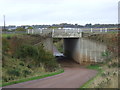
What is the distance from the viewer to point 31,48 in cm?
2445

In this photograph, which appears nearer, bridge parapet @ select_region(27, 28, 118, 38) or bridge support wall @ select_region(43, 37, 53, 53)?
bridge support wall @ select_region(43, 37, 53, 53)

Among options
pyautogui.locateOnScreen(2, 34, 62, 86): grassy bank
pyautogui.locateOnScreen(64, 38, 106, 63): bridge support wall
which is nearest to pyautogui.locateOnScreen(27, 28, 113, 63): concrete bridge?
pyautogui.locateOnScreen(64, 38, 106, 63): bridge support wall

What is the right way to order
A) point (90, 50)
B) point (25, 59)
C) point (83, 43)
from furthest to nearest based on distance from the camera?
point (83, 43), point (90, 50), point (25, 59)

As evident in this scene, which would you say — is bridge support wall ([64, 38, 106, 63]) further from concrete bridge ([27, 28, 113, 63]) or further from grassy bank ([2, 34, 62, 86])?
grassy bank ([2, 34, 62, 86])

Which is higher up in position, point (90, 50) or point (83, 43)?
point (83, 43)

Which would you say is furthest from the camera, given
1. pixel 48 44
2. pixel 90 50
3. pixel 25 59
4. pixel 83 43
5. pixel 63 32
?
pixel 63 32

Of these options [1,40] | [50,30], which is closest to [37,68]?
[1,40]

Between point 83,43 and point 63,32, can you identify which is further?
point 63,32

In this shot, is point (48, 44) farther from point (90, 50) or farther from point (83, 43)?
point (90, 50)

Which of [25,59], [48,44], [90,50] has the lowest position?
[25,59]

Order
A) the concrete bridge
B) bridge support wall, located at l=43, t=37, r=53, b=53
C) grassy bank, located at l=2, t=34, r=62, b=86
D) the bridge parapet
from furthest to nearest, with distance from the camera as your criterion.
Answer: the bridge parapet < the concrete bridge < bridge support wall, located at l=43, t=37, r=53, b=53 < grassy bank, located at l=2, t=34, r=62, b=86

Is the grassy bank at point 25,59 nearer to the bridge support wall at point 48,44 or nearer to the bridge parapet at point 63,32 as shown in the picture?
the bridge support wall at point 48,44

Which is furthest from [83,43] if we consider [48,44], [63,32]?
[48,44]

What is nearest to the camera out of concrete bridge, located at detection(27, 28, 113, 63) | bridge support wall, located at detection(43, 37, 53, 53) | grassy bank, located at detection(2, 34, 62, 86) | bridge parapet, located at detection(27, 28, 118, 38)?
grassy bank, located at detection(2, 34, 62, 86)
